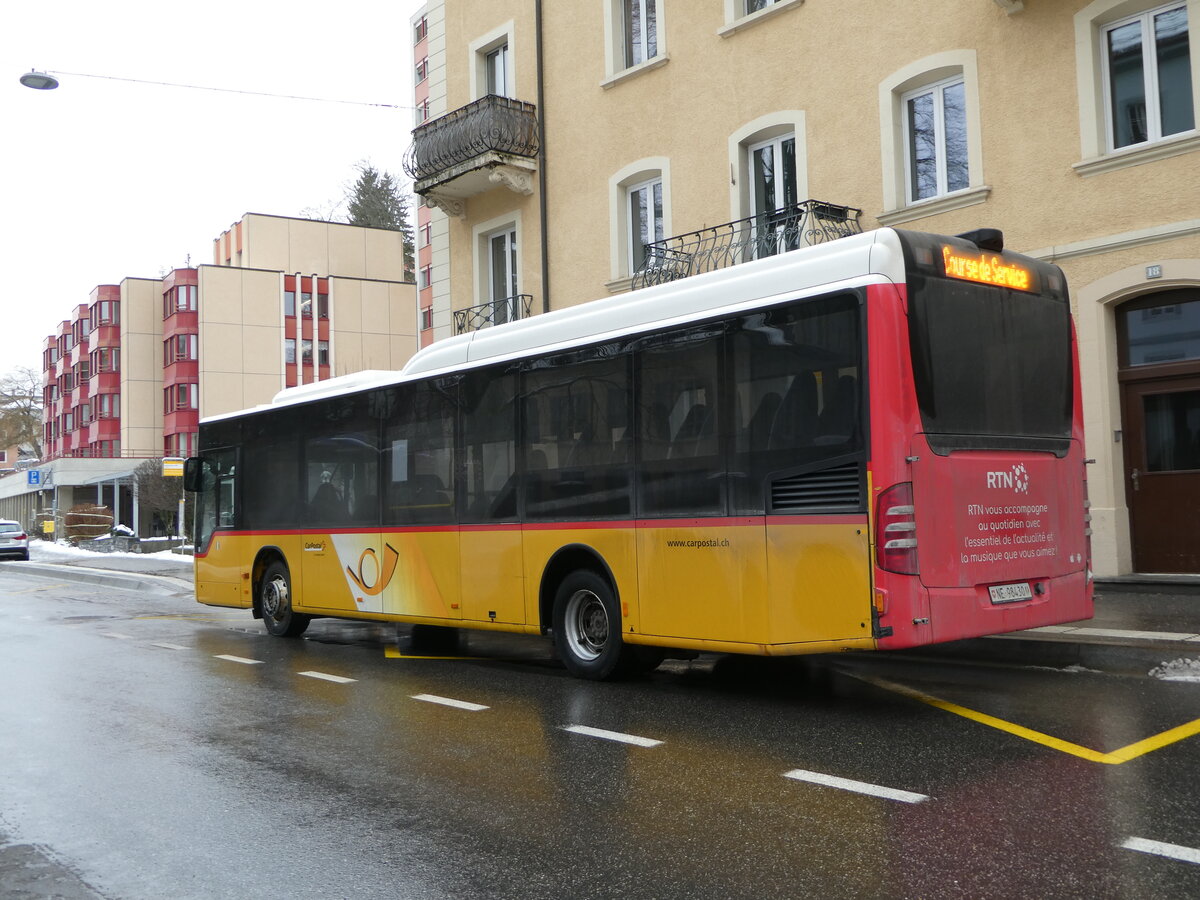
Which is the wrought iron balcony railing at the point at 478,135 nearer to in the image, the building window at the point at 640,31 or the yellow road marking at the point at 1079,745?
the building window at the point at 640,31

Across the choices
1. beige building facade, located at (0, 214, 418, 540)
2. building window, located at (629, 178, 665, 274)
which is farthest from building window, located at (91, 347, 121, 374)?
building window, located at (629, 178, 665, 274)

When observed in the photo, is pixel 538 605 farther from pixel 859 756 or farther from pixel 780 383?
pixel 859 756

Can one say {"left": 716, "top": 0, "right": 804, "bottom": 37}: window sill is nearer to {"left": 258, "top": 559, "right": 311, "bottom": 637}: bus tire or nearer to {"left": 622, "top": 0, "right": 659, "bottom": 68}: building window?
{"left": 622, "top": 0, "right": 659, "bottom": 68}: building window

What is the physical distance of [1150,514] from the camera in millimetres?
13648

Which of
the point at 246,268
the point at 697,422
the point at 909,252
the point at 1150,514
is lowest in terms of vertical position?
the point at 1150,514

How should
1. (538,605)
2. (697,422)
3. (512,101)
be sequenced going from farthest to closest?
(512,101) → (538,605) → (697,422)

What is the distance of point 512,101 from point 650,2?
3180mm

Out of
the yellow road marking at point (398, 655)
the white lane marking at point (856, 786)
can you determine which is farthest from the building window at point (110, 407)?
the white lane marking at point (856, 786)

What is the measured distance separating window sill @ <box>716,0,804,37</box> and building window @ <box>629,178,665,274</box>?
2679 mm

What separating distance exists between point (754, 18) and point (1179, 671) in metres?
12.1

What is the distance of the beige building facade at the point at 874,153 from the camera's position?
530 inches

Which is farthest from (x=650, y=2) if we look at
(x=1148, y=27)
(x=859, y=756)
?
(x=859, y=756)

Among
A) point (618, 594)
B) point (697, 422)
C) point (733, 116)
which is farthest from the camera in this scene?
point (733, 116)

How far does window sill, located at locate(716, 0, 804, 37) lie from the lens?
675 inches
